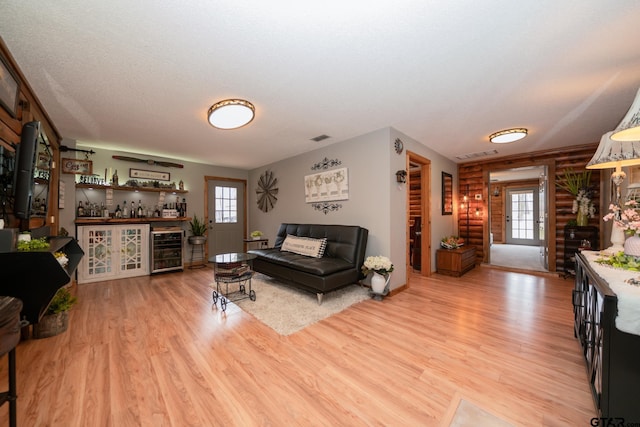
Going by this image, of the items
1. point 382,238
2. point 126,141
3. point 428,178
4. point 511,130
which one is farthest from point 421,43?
point 126,141

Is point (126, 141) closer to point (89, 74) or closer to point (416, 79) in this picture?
point (89, 74)

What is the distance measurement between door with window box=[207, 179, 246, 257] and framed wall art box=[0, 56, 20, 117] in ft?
12.5

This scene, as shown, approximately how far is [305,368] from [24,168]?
9.01 feet

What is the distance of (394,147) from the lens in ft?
11.4

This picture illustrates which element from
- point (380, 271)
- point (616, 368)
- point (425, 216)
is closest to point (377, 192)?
point (380, 271)

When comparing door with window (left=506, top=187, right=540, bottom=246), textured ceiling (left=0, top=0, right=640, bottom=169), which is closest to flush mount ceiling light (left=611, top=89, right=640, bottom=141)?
textured ceiling (left=0, top=0, right=640, bottom=169)

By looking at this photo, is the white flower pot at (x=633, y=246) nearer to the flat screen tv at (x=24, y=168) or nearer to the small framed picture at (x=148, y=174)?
the flat screen tv at (x=24, y=168)

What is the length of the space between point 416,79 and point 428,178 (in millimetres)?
2578

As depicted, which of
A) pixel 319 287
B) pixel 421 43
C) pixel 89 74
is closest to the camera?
pixel 421 43

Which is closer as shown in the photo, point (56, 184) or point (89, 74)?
point (89, 74)

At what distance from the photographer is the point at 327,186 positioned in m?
4.26

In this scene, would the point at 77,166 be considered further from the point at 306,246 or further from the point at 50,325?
the point at 306,246

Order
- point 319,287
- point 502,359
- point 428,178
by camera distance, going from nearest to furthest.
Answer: point 502,359
point 319,287
point 428,178

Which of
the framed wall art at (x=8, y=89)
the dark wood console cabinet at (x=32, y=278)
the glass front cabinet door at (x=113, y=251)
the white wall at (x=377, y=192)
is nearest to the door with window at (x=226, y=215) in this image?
the glass front cabinet door at (x=113, y=251)
